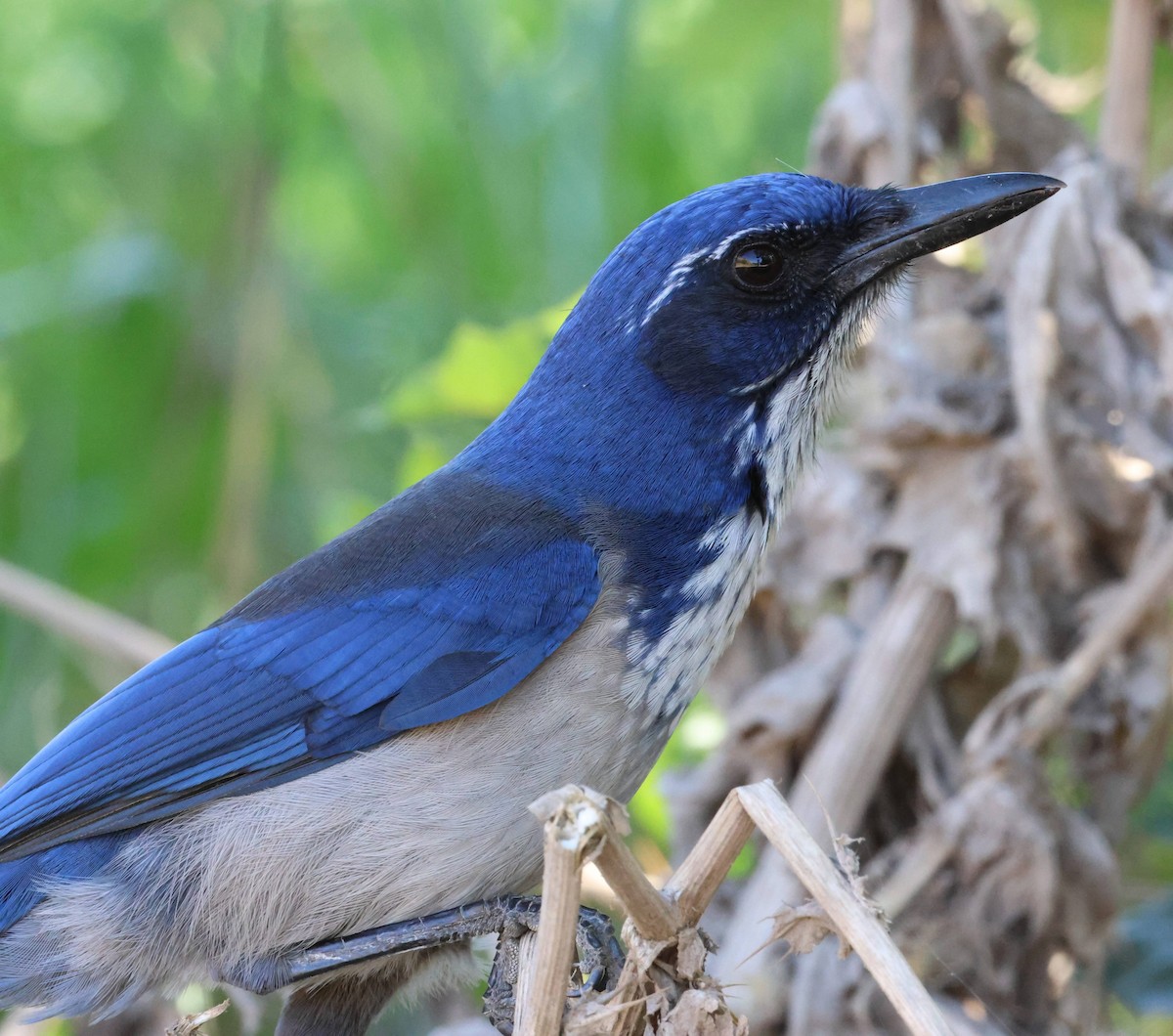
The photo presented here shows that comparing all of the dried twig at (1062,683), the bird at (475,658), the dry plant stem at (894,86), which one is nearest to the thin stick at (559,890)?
the bird at (475,658)

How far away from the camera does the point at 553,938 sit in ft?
6.34

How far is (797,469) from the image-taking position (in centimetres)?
342

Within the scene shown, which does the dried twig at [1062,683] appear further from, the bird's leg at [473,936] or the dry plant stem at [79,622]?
the dry plant stem at [79,622]

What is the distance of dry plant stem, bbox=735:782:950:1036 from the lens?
191cm

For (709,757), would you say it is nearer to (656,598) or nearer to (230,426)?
(656,598)

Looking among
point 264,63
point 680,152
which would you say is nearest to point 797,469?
point 680,152

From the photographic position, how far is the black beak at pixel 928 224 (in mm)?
3270

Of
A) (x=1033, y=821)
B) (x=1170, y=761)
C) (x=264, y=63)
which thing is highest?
(x=264, y=63)

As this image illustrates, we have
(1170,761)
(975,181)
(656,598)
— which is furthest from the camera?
(1170,761)

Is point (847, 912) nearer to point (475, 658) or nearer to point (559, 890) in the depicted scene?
point (559, 890)

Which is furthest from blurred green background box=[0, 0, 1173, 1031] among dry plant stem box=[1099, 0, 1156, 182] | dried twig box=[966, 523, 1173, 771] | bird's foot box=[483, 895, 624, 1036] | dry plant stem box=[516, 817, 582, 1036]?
dry plant stem box=[516, 817, 582, 1036]

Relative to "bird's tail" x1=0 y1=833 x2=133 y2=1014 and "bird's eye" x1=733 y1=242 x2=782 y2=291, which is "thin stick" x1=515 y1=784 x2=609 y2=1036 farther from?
"bird's eye" x1=733 y1=242 x2=782 y2=291

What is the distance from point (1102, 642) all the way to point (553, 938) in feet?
7.06

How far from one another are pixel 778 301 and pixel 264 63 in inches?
123
